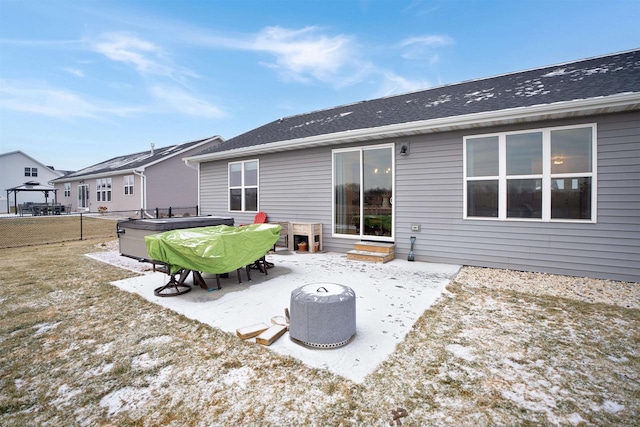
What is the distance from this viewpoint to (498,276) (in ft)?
15.6

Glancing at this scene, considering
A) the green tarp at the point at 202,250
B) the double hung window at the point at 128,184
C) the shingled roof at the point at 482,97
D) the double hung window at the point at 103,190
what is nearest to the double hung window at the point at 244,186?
the shingled roof at the point at 482,97

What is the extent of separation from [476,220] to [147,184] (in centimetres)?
1563

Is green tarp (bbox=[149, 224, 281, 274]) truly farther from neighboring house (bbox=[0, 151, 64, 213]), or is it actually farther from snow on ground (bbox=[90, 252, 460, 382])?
neighboring house (bbox=[0, 151, 64, 213])

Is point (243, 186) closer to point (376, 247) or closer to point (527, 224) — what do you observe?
point (376, 247)

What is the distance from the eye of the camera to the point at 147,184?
15.4m

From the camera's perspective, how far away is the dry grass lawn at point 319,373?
1.75m

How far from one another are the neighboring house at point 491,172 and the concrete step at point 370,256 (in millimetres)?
368

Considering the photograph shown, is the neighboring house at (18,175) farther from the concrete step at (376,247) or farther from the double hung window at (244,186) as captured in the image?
the concrete step at (376,247)

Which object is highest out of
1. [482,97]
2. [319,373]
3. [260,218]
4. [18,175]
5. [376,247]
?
[18,175]

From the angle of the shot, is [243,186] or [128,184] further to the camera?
[128,184]

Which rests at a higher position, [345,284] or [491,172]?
[491,172]

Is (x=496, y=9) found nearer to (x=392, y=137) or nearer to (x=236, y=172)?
(x=392, y=137)

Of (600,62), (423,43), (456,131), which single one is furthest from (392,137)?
(423,43)

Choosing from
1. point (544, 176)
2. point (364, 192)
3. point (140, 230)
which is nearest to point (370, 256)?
point (364, 192)
